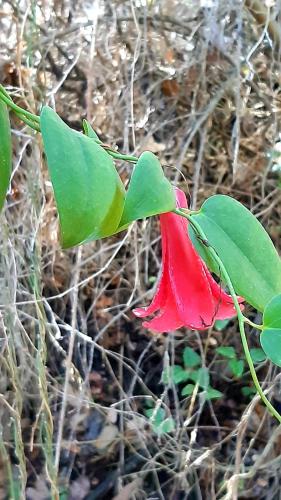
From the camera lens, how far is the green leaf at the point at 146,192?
0.36 m

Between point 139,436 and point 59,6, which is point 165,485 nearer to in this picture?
point 139,436

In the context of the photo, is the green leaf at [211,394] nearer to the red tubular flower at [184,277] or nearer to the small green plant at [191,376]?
the small green plant at [191,376]

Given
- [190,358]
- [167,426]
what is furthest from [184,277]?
[190,358]

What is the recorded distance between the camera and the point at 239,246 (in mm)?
398

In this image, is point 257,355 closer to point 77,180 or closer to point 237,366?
point 237,366

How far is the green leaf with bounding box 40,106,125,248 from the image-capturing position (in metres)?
0.34

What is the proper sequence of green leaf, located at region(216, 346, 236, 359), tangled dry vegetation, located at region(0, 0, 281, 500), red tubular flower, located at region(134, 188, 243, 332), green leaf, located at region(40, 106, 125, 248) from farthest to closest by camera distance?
1. green leaf, located at region(216, 346, 236, 359)
2. tangled dry vegetation, located at region(0, 0, 281, 500)
3. red tubular flower, located at region(134, 188, 243, 332)
4. green leaf, located at region(40, 106, 125, 248)

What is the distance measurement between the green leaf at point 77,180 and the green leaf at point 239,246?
0.07 m

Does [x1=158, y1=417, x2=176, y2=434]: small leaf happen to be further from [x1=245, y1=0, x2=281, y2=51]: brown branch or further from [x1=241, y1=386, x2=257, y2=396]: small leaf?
[x1=245, y1=0, x2=281, y2=51]: brown branch

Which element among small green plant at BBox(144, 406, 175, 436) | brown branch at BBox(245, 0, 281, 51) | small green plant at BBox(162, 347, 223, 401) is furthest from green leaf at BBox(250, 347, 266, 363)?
brown branch at BBox(245, 0, 281, 51)

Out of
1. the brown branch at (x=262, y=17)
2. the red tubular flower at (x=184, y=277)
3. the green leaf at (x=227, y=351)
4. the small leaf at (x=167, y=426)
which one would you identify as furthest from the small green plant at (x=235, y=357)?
the red tubular flower at (x=184, y=277)

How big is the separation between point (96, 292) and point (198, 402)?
0.34 meters

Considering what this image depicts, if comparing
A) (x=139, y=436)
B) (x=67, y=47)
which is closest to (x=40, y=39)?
(x=67, y=47)

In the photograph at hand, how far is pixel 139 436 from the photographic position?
1.43 meters
